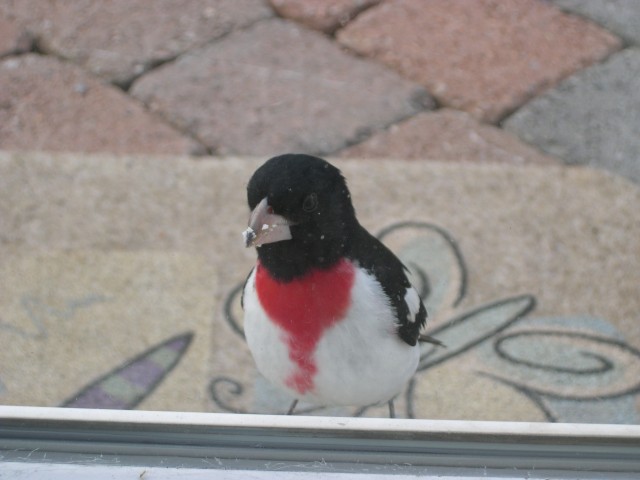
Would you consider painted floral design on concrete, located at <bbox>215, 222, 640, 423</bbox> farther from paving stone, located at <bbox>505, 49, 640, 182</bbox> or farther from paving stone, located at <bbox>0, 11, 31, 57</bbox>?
paving stone, located at <bbox>0, 11, 31, 57</bbox>

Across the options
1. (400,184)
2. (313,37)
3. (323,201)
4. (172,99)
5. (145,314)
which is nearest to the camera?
(323,201)

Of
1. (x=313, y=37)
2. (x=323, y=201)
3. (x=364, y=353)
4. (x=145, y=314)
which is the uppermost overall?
(x=323, y=201)

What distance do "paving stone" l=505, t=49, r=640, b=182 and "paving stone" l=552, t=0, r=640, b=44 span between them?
83 millimetres

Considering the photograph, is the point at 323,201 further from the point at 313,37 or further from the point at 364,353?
the point at 313,37

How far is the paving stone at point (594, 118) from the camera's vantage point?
2.11 metres

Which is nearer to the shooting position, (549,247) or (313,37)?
(549,247)

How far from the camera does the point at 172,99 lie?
2.19 meters

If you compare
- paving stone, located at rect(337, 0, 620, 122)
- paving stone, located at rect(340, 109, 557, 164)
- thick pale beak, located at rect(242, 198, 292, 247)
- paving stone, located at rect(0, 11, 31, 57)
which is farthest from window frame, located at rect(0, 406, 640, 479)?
paving stone, located at rect(0, 11, 31, 57)

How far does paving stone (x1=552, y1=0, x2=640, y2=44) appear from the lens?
2390 millimetres

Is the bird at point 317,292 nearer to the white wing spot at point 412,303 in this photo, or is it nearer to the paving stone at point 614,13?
the white wing spot at point 412,303

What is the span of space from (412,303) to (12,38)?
1.47m

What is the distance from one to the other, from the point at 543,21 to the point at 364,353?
153 cm

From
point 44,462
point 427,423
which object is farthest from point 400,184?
point 44,462

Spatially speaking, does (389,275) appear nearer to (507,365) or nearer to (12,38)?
(507,365)
